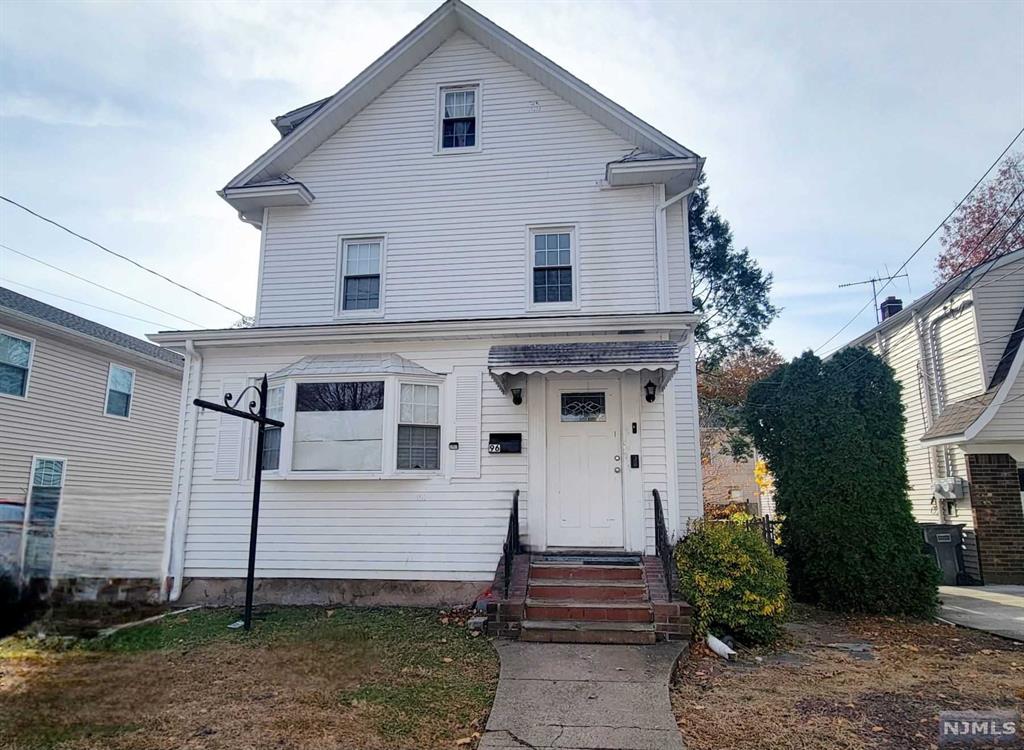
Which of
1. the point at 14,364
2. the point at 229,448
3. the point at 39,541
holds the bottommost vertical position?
the point at 39,541

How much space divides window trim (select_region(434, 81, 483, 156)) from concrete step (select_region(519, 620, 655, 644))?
7663mm

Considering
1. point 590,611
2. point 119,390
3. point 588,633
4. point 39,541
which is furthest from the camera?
point 119,390

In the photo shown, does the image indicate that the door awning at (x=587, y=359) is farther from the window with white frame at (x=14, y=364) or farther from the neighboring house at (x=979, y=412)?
the window with white frame at (x=14, y=364)

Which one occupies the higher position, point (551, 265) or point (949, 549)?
point (551, 265)

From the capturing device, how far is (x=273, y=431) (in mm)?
8227

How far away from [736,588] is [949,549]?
739cm

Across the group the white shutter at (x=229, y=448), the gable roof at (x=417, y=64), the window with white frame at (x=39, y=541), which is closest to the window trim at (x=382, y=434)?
the white shutter at (x=229, y=448)

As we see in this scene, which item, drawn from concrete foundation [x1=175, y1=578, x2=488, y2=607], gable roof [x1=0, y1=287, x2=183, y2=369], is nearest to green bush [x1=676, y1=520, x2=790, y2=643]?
concrete foundation [x1=175, y1=578, x2=488, y2=607]

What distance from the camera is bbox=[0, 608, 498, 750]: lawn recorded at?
150 inches

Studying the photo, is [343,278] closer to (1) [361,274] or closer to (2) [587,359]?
(1) [361,274]

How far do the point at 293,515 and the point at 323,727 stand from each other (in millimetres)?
4479

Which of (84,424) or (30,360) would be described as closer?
(30,360)

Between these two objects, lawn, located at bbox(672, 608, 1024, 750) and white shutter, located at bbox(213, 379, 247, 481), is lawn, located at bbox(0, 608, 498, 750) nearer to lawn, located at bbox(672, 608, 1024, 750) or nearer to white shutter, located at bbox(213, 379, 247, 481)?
lawn, located at bbox(672, 608, 1024, 750)

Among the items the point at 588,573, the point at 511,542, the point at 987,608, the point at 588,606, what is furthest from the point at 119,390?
the point at 987,608
